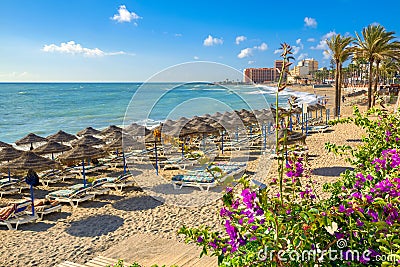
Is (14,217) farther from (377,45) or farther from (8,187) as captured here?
(377,45)

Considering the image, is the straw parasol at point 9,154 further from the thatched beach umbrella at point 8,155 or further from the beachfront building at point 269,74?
the beachfront building at point 269,74

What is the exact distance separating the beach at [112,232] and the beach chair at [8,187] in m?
0.42

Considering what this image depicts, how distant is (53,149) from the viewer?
12.3m

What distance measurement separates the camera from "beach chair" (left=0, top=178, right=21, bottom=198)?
1052 cm

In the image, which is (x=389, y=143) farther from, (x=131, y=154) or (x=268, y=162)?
(x=131, y=154)

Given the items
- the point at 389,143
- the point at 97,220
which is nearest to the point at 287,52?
the point at 389,143

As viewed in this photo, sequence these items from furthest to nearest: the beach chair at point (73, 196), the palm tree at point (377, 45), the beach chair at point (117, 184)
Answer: the palm tree at point (377, 45), the beach chair at point (117, 184), the beach chair at point (73, 196)

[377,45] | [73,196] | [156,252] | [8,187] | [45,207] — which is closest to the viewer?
[156,252]

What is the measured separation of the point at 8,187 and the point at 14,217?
11.2 feet

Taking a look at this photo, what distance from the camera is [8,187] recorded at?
1087cm

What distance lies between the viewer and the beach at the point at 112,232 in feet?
20.1

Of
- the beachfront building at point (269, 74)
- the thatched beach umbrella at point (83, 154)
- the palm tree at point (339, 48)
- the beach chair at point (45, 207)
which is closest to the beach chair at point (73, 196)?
the beach chair at point (45, 207)

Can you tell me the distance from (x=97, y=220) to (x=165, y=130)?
7.51 metres

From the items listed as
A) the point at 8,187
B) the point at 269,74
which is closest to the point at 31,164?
the point at 8,187
